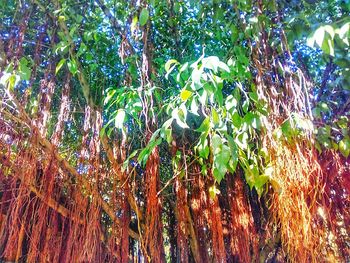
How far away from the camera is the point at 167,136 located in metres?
1.03

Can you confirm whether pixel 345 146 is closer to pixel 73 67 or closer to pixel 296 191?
pixel 296 191

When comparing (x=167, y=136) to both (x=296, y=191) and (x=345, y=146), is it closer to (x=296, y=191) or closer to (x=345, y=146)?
(x=296, y=191)

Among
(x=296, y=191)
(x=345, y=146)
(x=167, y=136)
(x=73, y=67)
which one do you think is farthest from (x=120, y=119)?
(x=345, y=146)

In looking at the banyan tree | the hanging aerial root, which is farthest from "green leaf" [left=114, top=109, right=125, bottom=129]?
the hanging aerial root

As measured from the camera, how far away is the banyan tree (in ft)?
3.80

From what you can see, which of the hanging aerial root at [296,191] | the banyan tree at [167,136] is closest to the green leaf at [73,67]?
the banyan tree at [167,136]

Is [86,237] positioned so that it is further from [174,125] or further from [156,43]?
[156,43]

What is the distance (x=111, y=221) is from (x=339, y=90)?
1.22m

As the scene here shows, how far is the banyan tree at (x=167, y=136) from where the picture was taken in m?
1.16

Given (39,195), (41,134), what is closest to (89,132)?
(41,134)

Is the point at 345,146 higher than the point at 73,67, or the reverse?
the point at 73,67

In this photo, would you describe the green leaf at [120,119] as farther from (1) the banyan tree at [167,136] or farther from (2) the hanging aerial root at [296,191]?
(2) the hanging aerial root at [296,191]

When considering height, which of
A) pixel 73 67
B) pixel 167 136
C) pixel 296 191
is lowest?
pixel 296 191

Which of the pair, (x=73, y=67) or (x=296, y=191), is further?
(x=73, y=67)
